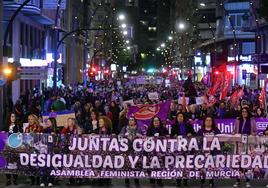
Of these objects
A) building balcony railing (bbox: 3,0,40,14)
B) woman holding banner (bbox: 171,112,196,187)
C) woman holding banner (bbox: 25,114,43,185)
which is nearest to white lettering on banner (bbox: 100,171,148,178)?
woman holding banner (bbox: 171,112,196,187)

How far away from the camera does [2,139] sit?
1546 cm

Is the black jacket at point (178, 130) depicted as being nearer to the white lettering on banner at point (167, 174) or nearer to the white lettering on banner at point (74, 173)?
the white lettering on banner at point (167, 174)

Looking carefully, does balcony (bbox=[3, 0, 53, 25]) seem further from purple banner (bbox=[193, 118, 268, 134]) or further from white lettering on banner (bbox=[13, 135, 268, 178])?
white lettering on banner (bbox=[13, 135, 268, 178])

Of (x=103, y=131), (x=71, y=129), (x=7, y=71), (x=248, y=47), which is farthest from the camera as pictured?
(x=248, y=47)

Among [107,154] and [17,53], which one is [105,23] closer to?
[17,53]

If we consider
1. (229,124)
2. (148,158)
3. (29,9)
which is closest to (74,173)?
(148,158)

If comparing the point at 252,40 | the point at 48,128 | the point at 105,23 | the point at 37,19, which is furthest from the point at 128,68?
the point at 48,128

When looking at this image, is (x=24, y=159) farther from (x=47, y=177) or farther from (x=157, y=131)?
(x=157, y=131)

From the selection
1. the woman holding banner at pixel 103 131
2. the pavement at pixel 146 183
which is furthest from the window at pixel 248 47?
the woman holding banner at pixel 103 131

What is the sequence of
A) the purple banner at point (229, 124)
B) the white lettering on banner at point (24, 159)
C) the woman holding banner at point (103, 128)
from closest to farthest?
the white lettering on banner at point (24, 159)
the woman holding banner at point (103, 128)
the purple banner at point (229, 124)

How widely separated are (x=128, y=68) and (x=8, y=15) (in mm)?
142909

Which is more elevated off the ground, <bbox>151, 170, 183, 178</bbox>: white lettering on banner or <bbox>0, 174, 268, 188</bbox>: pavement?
<bbox>151, 170, 183, 178</bbox>: white lettering on banner

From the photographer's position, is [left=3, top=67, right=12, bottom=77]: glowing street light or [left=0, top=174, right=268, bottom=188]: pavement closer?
[left=0, top=174, right=268, bottom=188]: pavement

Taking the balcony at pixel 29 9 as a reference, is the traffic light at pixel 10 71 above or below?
below
